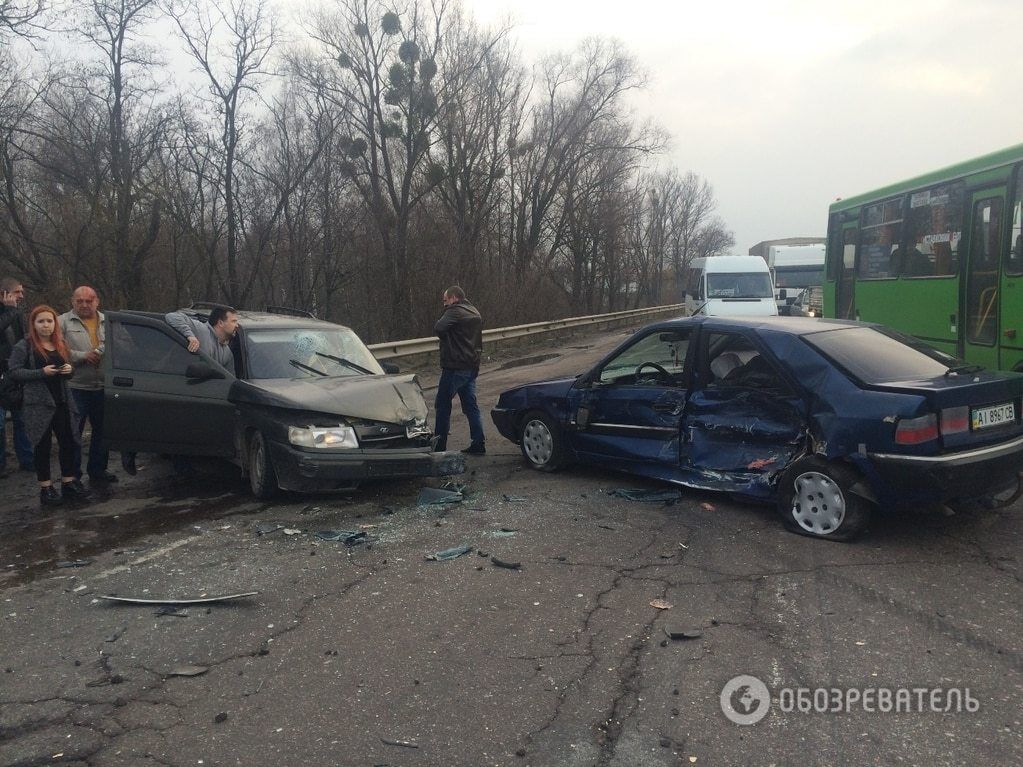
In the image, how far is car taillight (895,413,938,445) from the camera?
4910 mm

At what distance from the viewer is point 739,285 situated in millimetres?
22344

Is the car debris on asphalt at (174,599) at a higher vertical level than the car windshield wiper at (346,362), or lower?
lower

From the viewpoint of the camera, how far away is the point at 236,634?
13.3ft

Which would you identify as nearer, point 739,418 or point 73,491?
point 739,418

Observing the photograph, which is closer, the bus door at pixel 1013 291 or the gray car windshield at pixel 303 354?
the gray car windshield at pixel 303 354

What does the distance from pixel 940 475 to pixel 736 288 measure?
59.4ft

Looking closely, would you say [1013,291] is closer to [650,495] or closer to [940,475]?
[940,475]

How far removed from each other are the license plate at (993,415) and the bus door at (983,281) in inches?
143

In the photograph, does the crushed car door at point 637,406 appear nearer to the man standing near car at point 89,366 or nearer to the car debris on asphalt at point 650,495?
the car debris on asphalt at point 650,495

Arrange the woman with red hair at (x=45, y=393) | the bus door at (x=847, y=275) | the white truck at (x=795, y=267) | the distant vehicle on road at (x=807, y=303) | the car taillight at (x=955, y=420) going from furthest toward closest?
the white truck at (x=795, y=267)
the distant vehicle on road at (x=807, y=303)
the bus door at (x=847, y=275)
the woman with red hair at (x=45, y=393)
the car taillight at (x=955, y=420)

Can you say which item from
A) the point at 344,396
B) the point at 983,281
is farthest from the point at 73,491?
the point at 983,281

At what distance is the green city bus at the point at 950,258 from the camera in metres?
8.63

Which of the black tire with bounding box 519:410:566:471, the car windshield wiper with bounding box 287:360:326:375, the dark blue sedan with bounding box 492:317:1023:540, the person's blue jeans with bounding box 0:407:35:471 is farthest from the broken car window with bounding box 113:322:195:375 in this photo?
the dark blue sedan with bounding box 492:317:1023:540

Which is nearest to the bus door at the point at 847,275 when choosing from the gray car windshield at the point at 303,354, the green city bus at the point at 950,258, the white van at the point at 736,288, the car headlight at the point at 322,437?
the green city bus at the point at 950,258
